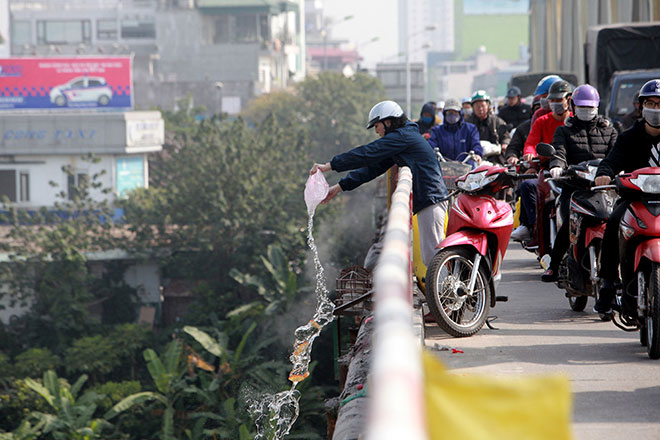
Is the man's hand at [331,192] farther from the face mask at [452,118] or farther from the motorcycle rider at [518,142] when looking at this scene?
the face mask at [452,118]

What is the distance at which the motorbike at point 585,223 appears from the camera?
22.2 feet

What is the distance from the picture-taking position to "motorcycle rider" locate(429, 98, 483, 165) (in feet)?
35.1

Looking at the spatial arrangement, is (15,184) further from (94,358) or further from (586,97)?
(586,97)

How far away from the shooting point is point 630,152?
614cm

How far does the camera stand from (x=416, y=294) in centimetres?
744

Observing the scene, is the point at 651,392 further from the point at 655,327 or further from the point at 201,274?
the point at 201,274

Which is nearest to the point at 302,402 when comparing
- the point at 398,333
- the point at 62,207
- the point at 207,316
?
the point at 207,316

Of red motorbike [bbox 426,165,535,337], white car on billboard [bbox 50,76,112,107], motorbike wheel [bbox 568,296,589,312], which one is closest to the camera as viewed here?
red motorbike [bbox 426,165,535,337]

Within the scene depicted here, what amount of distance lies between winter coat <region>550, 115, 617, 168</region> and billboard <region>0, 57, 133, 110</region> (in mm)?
52896

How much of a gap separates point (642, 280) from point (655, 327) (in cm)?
30

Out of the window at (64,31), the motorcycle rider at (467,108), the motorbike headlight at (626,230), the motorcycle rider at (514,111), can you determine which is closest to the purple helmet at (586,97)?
the motorbike headlight at (626,230)

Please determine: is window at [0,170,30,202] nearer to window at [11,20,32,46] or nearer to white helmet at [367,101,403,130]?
window at [11,20,32,46]

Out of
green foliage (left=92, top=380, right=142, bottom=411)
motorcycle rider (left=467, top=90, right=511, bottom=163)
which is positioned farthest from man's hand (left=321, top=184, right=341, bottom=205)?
green foliage (left=92, top=380, right=142, bottom=411)

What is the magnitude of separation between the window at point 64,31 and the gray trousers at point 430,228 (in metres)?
93.9
